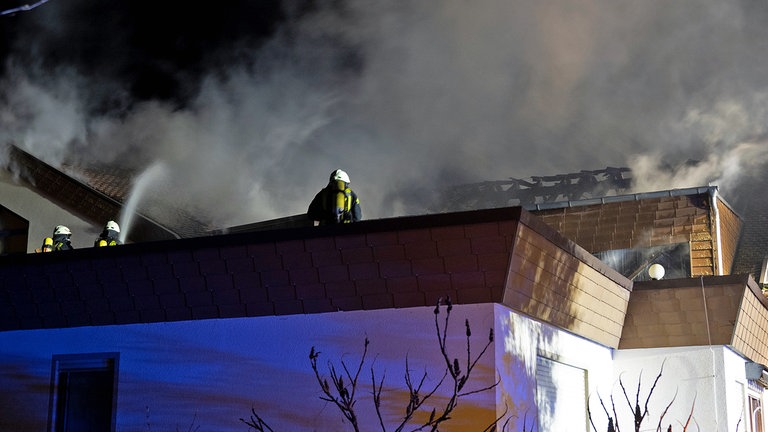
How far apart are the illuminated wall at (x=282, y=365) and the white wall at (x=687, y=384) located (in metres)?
1.28

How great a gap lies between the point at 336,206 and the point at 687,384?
15.6ft

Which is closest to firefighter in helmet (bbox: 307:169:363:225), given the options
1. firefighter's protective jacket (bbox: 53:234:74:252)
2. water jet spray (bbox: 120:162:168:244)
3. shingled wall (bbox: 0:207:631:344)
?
shingled wall (bbox: 0:207:631:344)

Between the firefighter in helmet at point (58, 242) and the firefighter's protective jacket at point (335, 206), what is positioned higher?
the firefighter in helmet at point (58, 242)

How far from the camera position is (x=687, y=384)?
11648 millimetres

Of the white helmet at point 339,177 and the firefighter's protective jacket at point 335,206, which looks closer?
the firefighter's protective jacket at point 335,206

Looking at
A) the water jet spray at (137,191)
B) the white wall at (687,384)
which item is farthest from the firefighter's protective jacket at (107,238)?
the white wall at (687,384)

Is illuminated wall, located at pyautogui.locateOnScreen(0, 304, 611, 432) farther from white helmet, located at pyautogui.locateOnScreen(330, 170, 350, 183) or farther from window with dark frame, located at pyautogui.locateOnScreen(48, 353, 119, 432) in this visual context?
white helmet, located at pyautogui.locateOnScreen(330, 170, 350, 183)

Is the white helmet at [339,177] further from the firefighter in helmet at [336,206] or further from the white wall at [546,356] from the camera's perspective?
the white wall at [546,356]

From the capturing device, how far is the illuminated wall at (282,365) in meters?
8.48

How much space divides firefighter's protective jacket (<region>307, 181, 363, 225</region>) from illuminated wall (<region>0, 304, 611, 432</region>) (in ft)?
5.22

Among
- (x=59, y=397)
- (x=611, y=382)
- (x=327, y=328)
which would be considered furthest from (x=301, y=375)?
(x=611, y=382)

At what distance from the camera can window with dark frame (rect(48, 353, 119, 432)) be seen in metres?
10.3

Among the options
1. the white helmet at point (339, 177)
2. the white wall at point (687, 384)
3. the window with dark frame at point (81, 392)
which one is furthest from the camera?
the white wall at point (687, 384)

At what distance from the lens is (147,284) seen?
974cm
